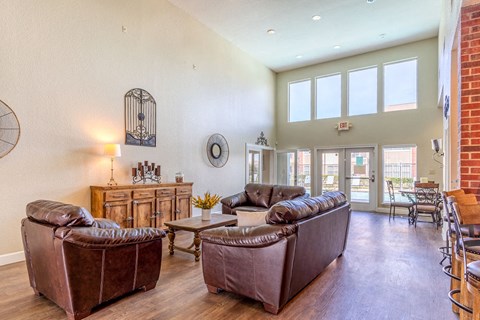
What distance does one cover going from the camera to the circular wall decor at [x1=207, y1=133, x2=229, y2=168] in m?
6.85

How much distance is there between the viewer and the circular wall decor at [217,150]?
6.85 metres

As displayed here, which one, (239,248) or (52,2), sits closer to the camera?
(239,248)

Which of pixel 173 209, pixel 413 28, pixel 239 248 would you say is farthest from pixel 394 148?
pixel 239 248

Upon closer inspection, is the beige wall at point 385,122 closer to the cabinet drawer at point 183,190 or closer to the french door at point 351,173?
the french door at point 351,173

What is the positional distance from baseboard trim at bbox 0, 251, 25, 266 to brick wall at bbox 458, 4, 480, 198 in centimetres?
535

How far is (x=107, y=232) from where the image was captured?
2.33 metres

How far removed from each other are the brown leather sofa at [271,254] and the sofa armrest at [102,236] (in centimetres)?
56

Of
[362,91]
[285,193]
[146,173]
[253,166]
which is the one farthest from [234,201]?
[362,91]

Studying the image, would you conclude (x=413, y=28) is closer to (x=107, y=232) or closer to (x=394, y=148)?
(x=394, y=148)

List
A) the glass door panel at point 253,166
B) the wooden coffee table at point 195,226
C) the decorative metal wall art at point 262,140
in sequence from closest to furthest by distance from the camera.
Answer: the wooden coffee table at point 195,226 → the glass door panel at point 253,166 → the decorative metal wall art at point 262,140

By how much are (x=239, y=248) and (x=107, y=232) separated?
44.2 inches

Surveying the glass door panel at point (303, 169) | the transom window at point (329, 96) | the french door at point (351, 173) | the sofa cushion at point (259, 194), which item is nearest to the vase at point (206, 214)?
the sofa cushion at point (259, 194)

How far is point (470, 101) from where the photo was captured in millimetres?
2840

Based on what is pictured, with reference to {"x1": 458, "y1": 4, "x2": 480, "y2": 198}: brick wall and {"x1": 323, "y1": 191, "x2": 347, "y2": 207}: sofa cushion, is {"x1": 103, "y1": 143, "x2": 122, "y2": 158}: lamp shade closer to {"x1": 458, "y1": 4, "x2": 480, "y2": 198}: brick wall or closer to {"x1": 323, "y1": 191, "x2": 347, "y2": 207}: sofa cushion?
{"x1": 323, "y1": 191, "x2": 347, "y2": 207}: sofa cushion
